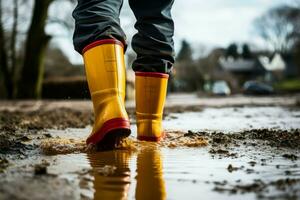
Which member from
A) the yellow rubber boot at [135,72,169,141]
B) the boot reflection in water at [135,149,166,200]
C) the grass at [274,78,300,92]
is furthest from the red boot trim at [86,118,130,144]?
the grass at [274,78,300,92]

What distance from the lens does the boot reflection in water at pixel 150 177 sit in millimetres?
Result: 1213

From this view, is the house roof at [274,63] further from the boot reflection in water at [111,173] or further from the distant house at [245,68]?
the boot reflection in water at [111,173]

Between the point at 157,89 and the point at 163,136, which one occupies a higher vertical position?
the point at 157,89

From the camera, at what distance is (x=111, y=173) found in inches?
57.9

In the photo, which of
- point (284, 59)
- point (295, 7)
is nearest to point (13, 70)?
point (295, 7)

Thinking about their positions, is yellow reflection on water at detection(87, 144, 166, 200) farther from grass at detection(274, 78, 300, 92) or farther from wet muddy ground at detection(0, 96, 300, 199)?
grass at detection(274, 78, 300, 92)

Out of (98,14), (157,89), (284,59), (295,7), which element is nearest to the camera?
(98,14)

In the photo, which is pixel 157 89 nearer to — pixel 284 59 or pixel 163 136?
pixel 163 136

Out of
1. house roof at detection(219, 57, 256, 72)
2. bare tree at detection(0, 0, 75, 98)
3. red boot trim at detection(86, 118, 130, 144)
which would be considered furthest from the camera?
house roof at detection(219, 57, 256, 72)

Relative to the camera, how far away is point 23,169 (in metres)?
1.49

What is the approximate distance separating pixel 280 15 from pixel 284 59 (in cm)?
1181

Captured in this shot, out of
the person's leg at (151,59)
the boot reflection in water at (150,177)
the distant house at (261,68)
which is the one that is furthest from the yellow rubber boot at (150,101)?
the distant house at (261,68)

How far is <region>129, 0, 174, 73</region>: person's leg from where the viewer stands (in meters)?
2.40

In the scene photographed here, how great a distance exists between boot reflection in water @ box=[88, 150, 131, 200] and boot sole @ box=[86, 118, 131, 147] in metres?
0.06
